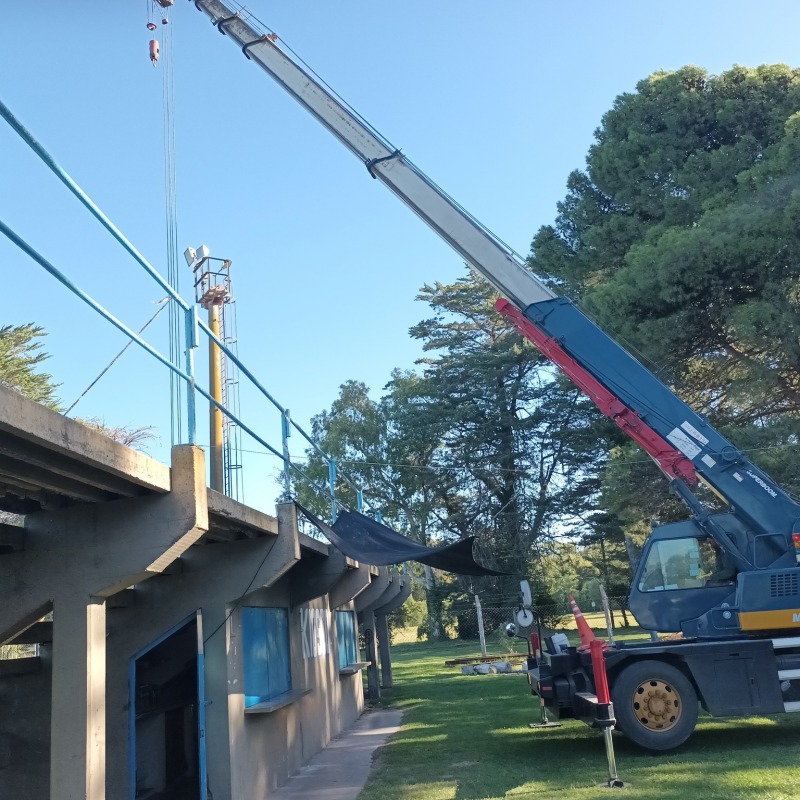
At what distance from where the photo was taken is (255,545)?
24.7 feet

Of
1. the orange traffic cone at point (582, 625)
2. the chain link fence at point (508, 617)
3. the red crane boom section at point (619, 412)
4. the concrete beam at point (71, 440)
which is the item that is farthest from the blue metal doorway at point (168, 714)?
the chain link fence at point (508, 617)

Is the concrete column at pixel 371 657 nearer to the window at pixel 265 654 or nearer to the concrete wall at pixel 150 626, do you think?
the concrete wall at pixel 150 626

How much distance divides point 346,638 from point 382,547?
21.0 ft

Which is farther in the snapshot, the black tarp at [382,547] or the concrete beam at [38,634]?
the black tarp at [382,547]

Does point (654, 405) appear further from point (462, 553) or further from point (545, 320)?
point (462, 553)

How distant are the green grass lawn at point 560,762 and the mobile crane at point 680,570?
1.58 feet

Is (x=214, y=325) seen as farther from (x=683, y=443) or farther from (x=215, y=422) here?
(x=683, y=443)

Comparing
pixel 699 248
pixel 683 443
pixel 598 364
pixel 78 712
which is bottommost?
pixel 78 712

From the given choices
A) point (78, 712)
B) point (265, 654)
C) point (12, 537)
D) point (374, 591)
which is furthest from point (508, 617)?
point (78, 712)

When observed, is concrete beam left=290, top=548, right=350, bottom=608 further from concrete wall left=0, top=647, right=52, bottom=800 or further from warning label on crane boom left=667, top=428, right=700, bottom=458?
warning label on crane boom left=667, top=428, right=700, bottom=458

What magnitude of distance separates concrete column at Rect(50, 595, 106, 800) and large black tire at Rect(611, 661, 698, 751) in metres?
5.63

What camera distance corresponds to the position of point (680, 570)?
30.6 feet

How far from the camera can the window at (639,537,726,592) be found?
9.27 meters

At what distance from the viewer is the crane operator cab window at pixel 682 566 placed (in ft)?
30.4
